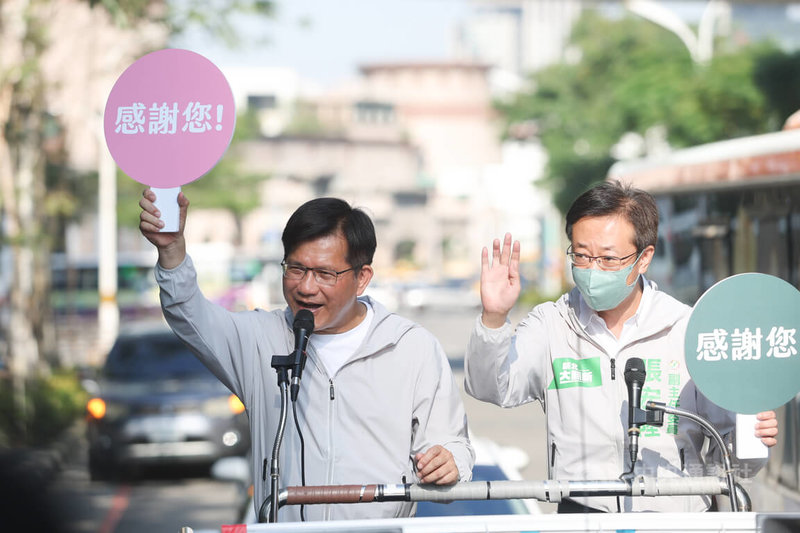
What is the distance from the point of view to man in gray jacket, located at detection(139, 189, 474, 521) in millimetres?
3436

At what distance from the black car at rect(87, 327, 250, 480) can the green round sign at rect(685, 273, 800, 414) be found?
8.15 metres

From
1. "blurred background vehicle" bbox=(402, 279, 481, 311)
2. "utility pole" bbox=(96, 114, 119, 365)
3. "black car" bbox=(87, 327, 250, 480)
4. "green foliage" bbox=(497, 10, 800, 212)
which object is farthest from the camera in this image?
"blurred background vehicle" bbox=(402, 279, 481, 311)

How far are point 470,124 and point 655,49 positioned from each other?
7725cm

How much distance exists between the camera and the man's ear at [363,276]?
11.8ft

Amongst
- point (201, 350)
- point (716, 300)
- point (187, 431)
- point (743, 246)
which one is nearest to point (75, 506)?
point (187, 431)

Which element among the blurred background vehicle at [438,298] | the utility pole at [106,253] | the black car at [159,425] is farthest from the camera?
the blurred background vehicle at [438,298]

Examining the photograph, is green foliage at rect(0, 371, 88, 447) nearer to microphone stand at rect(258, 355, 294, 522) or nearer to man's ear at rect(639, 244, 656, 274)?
microphone stand at rect(258, 355, 294, 522)

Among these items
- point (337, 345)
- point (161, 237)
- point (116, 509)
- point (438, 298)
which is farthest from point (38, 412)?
point (438, 298)

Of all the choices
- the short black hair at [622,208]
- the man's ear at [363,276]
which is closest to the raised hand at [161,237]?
the man's ear at [363,276]

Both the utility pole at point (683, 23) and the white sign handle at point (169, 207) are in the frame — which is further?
the utility pole at point (683, 23)

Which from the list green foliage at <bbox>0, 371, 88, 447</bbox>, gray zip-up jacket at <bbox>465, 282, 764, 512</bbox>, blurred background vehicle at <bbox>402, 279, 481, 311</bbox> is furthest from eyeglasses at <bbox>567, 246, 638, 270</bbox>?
blurred background vehicle at <bbox>402, 279, 481, 311</bbox>

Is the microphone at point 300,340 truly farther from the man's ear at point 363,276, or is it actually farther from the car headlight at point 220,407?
the car headlight at point 220,407

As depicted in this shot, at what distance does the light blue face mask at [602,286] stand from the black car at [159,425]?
7876 millimetres

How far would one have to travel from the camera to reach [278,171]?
77.1 meters
